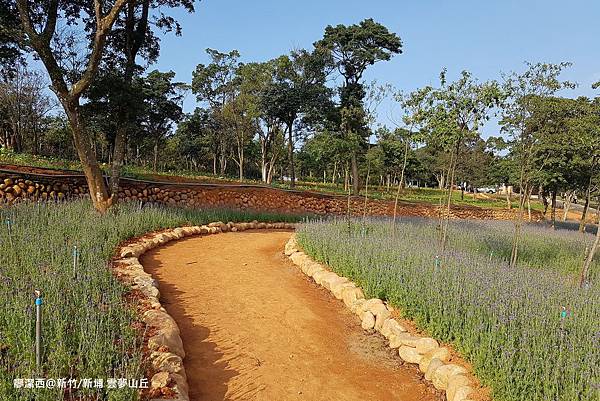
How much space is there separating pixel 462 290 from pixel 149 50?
11470mm

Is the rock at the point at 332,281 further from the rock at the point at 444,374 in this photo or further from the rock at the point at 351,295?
the rock at the point at 444,374

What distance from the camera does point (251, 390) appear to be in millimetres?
3387

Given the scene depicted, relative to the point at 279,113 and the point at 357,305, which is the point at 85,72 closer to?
the point at 357,305

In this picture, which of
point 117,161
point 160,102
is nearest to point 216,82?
point 160,102

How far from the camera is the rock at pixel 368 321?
4.92m

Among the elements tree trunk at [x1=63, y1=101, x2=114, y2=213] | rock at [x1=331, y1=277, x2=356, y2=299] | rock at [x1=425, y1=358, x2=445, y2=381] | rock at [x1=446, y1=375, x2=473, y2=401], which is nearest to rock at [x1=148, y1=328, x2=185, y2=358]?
rock at [x1=425, y1=358, x2=445, y2=381]

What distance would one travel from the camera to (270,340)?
14.5ft

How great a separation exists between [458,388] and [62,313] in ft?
11.7

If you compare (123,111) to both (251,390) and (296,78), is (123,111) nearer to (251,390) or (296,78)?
(251,390)

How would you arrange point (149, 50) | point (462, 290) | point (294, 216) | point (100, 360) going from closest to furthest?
point (100, 360)
point (462, 290)
point (149, 50)
point (294, 216)

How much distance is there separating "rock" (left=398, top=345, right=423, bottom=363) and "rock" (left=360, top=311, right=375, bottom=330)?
0.71 metres

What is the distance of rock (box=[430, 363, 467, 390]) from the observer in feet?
11.4

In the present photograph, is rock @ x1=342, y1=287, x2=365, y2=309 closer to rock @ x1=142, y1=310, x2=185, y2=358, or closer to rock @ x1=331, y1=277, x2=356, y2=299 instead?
rock @ x1=331, y1=277, x2=356, y2=299

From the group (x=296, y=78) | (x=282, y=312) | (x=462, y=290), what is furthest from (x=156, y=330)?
(x=296, y=78)
